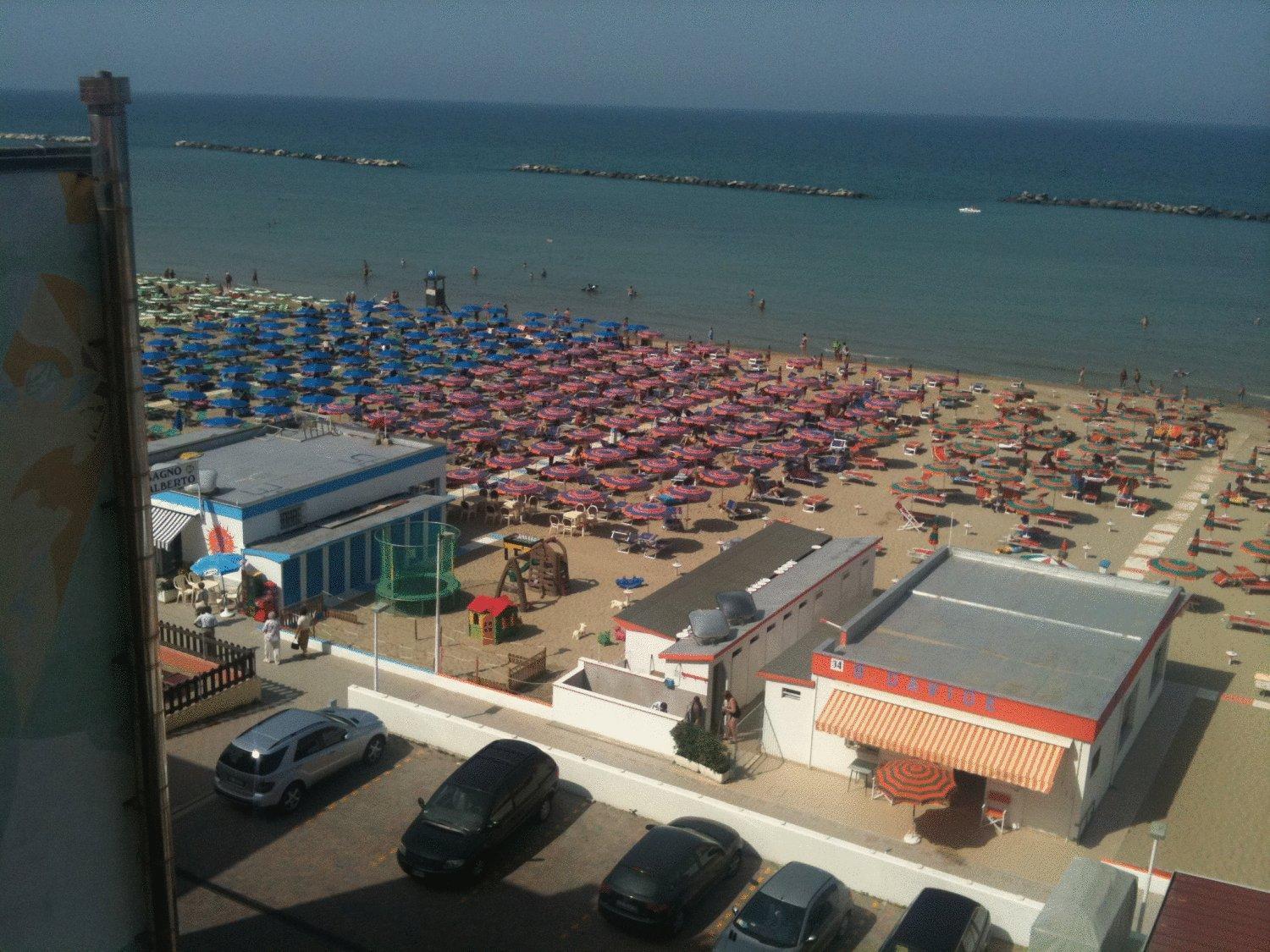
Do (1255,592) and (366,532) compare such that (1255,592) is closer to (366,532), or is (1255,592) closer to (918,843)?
(918,843)

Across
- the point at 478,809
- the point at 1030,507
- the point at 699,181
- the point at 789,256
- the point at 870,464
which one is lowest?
the point at 870,464

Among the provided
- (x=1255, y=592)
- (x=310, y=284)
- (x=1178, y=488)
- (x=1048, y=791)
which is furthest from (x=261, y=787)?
(x=310, y=284)

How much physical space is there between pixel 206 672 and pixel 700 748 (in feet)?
19.9

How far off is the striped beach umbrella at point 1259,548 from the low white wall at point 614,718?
15420mm

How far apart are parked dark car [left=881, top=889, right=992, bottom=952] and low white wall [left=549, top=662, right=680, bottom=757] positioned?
15.6 ft

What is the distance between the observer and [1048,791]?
13.8 meters

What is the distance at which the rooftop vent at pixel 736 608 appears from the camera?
1745 centimetres

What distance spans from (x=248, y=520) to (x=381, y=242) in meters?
63.5

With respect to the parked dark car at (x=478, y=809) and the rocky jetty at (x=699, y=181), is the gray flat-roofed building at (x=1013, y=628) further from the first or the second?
the rocky jetty at (x=699, y=181)

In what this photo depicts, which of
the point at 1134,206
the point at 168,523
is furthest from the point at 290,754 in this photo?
the point at 1134,206

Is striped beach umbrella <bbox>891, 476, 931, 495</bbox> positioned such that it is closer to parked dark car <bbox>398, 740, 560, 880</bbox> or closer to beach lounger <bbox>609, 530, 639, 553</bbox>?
beach lounger <bbox>609, 530, 639, 553</bbox>

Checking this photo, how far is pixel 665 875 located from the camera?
37.4 ft

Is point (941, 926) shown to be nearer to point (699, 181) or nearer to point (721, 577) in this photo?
point (721, 577)

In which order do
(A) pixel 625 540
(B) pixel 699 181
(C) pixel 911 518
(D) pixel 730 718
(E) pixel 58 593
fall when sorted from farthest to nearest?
1. (B) pixel 699 181
2. (C) pixel 911 518
3. (A) pixel 625 540
4. (D) pixel 730 718
5. (E) pixel 58 593
